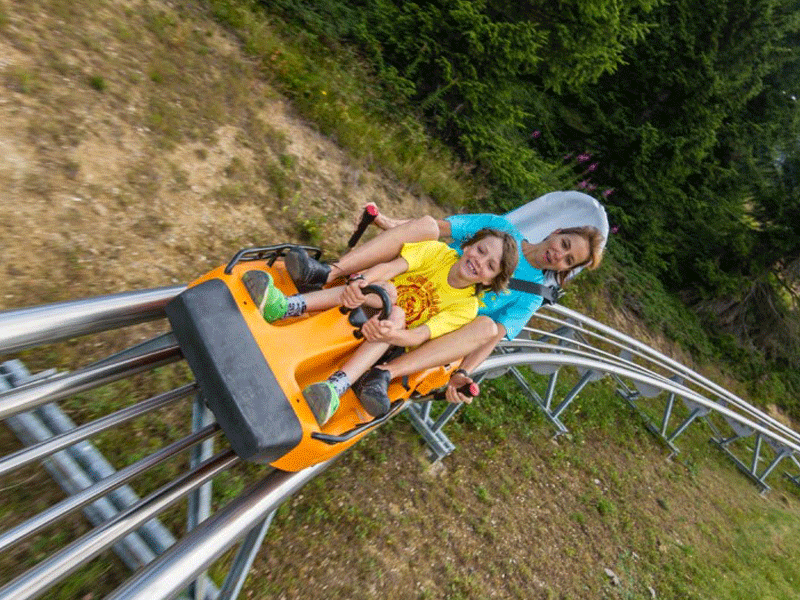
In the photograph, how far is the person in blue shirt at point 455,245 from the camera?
2650 millimetres

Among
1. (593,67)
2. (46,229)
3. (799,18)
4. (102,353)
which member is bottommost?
(102,353)

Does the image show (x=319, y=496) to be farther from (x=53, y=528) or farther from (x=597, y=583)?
(x=597, y=583)

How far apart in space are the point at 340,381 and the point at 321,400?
0.26 m

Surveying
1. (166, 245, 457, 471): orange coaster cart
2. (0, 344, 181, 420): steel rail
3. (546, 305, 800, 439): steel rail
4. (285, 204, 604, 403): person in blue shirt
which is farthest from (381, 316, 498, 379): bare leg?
(546, 305, 800, 439): steel rail

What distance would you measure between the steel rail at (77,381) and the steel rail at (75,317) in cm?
16

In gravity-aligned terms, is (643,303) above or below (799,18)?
below

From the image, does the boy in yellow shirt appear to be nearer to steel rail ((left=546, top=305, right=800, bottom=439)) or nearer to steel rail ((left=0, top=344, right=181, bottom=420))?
steel rail ((left=0, top=344, right=181, bottom=420))

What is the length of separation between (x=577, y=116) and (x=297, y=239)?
7.43m

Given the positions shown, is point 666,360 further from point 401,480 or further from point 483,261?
point 483,261

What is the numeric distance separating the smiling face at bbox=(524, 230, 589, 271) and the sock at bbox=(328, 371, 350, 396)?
1430mm

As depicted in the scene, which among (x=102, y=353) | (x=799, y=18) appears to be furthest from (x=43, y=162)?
(x=799, y=18)

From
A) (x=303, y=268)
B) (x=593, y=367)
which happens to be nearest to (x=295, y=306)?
(x=303, y=268)

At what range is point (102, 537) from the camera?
1586 mm

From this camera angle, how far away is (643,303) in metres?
10.2
